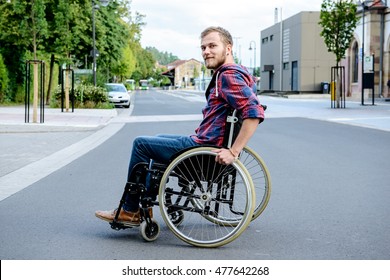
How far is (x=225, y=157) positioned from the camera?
4574 mm

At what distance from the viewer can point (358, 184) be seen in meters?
8.08

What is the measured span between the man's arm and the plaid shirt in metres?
0.06

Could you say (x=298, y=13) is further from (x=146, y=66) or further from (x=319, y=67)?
(x=146, y=66)

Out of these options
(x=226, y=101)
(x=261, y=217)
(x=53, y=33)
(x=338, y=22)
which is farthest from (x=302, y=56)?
(x=226, y=101)

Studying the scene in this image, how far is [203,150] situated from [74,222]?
163 cm

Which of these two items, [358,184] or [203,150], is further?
[358,184]

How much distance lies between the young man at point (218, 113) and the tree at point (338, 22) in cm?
2653

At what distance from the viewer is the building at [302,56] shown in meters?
67.2

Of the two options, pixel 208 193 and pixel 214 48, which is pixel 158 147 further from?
pixel 214 48

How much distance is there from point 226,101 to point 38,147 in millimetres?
8710

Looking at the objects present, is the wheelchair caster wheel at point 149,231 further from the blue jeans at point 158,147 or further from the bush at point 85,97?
the bush at point 85,97

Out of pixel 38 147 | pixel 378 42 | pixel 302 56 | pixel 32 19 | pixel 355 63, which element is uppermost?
pixel 302 56

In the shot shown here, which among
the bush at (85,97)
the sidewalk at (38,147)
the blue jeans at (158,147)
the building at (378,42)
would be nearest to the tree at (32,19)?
the sidewalk at (38,147)
